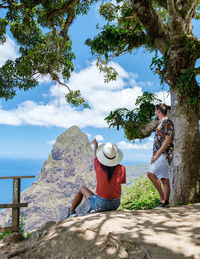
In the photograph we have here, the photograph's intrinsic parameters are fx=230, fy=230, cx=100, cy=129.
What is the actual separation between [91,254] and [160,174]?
2.41 meters

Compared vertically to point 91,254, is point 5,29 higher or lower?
higher

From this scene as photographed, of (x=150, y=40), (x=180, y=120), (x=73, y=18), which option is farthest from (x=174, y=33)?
(x=73, y=18)

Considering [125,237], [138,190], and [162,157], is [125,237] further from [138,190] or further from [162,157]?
[138,190]

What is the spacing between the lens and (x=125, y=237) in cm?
288

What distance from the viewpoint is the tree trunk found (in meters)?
5.56

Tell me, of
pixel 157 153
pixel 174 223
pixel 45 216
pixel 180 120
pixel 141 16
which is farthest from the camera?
pixel 45 216

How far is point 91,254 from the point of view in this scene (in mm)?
2820

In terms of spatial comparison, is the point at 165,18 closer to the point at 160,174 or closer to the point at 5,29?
the point at 5,29

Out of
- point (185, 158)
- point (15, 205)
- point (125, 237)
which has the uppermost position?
point (185, 158)

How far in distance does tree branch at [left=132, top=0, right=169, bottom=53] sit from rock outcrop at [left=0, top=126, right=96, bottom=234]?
395 feet

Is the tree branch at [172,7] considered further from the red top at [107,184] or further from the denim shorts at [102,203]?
the denim shorts at [102,203]

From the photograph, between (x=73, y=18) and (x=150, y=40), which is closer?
(x=150, y=40)

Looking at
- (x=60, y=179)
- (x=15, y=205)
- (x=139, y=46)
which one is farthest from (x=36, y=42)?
(x=60, y=179)

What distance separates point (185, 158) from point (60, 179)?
5897 inches
